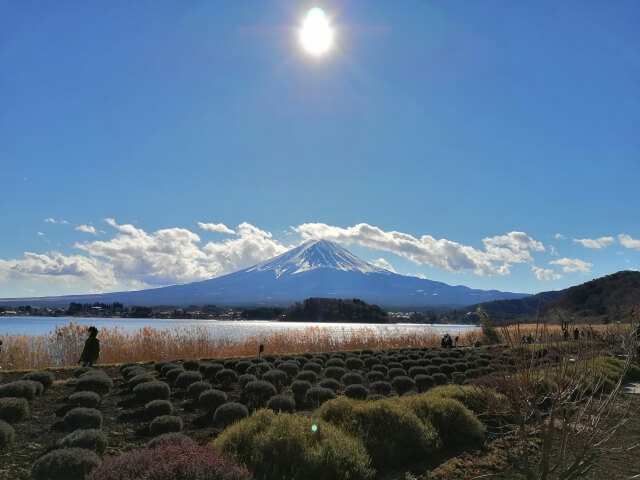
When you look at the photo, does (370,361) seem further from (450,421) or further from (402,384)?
(450,421)

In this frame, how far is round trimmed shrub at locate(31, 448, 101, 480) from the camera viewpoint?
5.29 metres

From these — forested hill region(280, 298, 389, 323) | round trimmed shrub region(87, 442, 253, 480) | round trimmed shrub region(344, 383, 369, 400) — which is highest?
forested hill region(280, 298, 389, 323)

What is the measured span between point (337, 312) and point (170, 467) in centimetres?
9127

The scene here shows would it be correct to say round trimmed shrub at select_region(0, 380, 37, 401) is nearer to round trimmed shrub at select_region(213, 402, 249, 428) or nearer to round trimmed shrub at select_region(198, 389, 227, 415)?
round trimmed shrub at select_region(198, 389, 227, 415)

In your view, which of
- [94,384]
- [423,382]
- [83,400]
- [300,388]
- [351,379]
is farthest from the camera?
[423,382]

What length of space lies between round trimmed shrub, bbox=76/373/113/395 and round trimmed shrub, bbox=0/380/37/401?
90 cm

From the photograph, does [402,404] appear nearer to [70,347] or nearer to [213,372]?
[213,372]

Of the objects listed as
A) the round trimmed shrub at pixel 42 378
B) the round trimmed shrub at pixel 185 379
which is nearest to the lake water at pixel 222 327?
the round trimmed shrub at pixel 42 378

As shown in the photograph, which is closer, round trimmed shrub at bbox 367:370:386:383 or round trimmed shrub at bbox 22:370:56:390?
round trimmed shrub at bbox 22:370:56:390

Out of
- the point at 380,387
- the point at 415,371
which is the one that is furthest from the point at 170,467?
the point at 415,371

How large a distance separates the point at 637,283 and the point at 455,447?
245 ft

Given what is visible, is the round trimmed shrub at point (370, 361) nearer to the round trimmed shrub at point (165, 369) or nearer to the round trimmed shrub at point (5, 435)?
the round trimmed shrub at point (165, 369)

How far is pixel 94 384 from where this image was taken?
1059cm

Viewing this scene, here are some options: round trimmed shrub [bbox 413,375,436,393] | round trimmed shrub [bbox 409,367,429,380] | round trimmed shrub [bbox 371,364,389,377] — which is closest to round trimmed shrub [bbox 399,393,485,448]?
round trimmed shrub [bbox 413,375,436,393]
